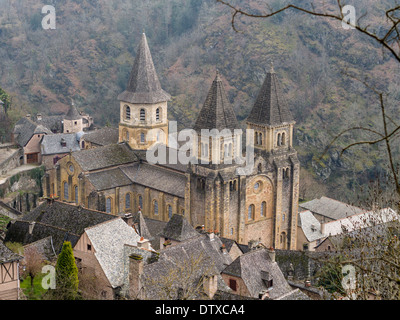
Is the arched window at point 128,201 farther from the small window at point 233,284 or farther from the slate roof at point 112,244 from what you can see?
the small window at point 233,284

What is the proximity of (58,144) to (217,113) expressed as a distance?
26.9m

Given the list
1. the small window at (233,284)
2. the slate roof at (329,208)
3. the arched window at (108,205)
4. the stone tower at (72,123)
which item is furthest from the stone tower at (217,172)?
the stone tower at (72,123)

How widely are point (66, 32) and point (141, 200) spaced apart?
83092mm

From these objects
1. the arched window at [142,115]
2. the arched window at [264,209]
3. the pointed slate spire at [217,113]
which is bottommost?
the arched window at [264,209]

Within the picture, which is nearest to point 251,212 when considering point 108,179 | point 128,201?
point 128,201

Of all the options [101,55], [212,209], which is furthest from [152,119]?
[101,55]

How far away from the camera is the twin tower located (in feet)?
163

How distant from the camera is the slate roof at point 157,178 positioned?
54062 millimetres

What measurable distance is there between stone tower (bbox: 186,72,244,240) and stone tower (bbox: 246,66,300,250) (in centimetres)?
197

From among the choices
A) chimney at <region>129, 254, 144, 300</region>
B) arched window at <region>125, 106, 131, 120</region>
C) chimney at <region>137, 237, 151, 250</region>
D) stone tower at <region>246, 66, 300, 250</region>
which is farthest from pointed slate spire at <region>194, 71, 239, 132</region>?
chimney at <region>129, 254, 144, 300</region>

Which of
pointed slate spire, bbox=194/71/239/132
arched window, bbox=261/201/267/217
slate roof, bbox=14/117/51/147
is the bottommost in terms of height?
arched window, bbox=261/201/267/217

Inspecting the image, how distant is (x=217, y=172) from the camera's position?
162 feet

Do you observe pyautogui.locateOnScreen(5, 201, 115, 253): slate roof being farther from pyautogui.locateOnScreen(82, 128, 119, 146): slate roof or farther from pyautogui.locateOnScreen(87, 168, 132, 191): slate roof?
pyautogui.locateOnScreen(82, 128, 119, 146): slate roof

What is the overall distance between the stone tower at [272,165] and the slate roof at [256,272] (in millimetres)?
12525
